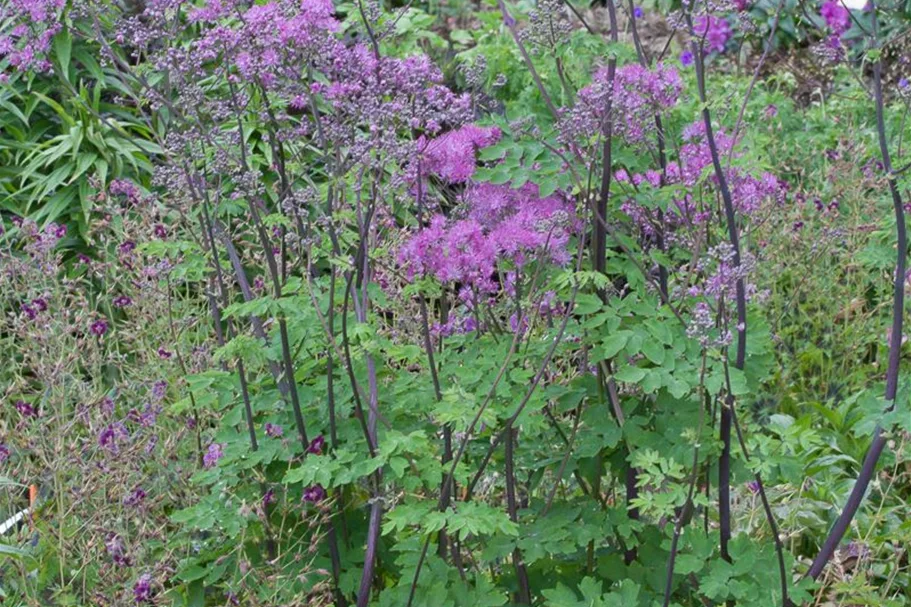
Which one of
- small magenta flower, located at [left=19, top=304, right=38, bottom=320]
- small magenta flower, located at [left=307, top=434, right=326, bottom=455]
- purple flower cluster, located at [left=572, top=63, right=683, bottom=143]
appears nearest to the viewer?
purple flower cluster, located at [left=572, top=63, right=683, bottom=143]

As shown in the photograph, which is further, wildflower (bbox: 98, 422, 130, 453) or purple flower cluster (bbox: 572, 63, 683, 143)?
wildflower (bbox: 98, 422, 130, 453)

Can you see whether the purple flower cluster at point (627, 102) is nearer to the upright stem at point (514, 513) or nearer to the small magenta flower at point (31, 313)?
the upright stem at point (514, 513)

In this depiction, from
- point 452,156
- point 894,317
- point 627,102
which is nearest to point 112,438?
point 452,156

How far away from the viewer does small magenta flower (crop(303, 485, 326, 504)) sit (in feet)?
9.07

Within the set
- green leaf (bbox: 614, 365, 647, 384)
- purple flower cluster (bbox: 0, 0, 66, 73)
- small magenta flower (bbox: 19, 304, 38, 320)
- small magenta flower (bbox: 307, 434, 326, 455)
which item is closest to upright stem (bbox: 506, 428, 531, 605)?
green leaf (bbox: 614, 365, 647, 384)

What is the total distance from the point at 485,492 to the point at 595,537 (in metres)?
1.13

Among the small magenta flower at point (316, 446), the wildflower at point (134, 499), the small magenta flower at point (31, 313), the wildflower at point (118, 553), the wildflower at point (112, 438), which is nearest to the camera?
the small magenta flower at point (316, 446)

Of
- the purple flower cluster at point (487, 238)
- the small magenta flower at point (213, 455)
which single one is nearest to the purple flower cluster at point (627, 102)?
the purple flower cluster at point (487, 238)

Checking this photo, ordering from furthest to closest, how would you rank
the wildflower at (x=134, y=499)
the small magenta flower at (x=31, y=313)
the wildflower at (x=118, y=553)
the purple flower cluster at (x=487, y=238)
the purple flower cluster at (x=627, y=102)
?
the small magenta flower at (x=31, y=313) → the wildflower at (x=134, y=499) → the wildflower at (x=118, y=553) → the purple flower cluster at (x=627, y=102) → the purple flower cluster at (x=487, y=238)

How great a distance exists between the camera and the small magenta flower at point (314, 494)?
2.77m

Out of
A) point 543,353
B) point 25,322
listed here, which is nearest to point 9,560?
point 25,322

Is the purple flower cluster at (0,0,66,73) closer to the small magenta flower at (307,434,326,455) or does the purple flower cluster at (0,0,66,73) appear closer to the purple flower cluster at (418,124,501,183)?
the purple flower cluster at (418,124,501,183)

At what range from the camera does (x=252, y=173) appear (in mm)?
2670

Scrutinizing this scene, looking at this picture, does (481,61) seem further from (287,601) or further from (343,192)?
(287,601)
